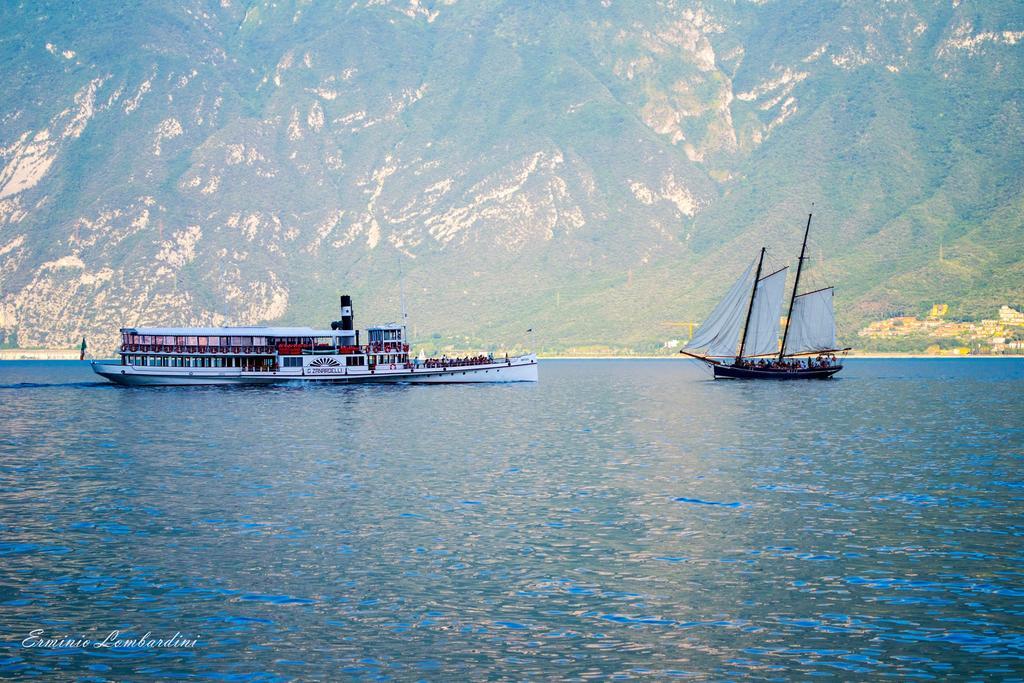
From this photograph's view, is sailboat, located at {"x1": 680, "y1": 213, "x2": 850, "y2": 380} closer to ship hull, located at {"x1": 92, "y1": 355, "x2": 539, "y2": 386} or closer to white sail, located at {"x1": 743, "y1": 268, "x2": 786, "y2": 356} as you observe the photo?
white sail, located at {"x1": 743, "y1": 268, "x2": 786, "y2": 356}

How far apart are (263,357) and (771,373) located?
80.0 metres

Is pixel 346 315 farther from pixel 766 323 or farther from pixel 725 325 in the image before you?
pixel 766 323

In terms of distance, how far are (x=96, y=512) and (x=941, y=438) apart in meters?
57.3

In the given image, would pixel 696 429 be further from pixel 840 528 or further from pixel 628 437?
pixel 840 528

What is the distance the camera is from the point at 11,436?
277 ft

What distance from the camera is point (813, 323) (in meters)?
166

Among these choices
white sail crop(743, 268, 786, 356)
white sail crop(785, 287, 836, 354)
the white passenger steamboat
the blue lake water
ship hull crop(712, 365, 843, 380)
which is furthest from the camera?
ship hull crop(712, 365, 843, 380)

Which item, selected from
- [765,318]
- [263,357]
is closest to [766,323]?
[765,318]

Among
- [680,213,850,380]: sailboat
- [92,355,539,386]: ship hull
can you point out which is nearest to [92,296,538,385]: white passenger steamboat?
[92,355,539,386]: ship hull

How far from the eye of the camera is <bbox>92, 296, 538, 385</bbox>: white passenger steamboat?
161750 millimetres

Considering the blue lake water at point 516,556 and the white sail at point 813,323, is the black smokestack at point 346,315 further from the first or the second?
the blue lake water at point 516,556

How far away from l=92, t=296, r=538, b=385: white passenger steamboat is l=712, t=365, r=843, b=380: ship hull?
47.6 metres

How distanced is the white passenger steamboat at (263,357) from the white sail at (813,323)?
52336 millimetres

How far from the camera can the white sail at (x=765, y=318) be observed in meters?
165
